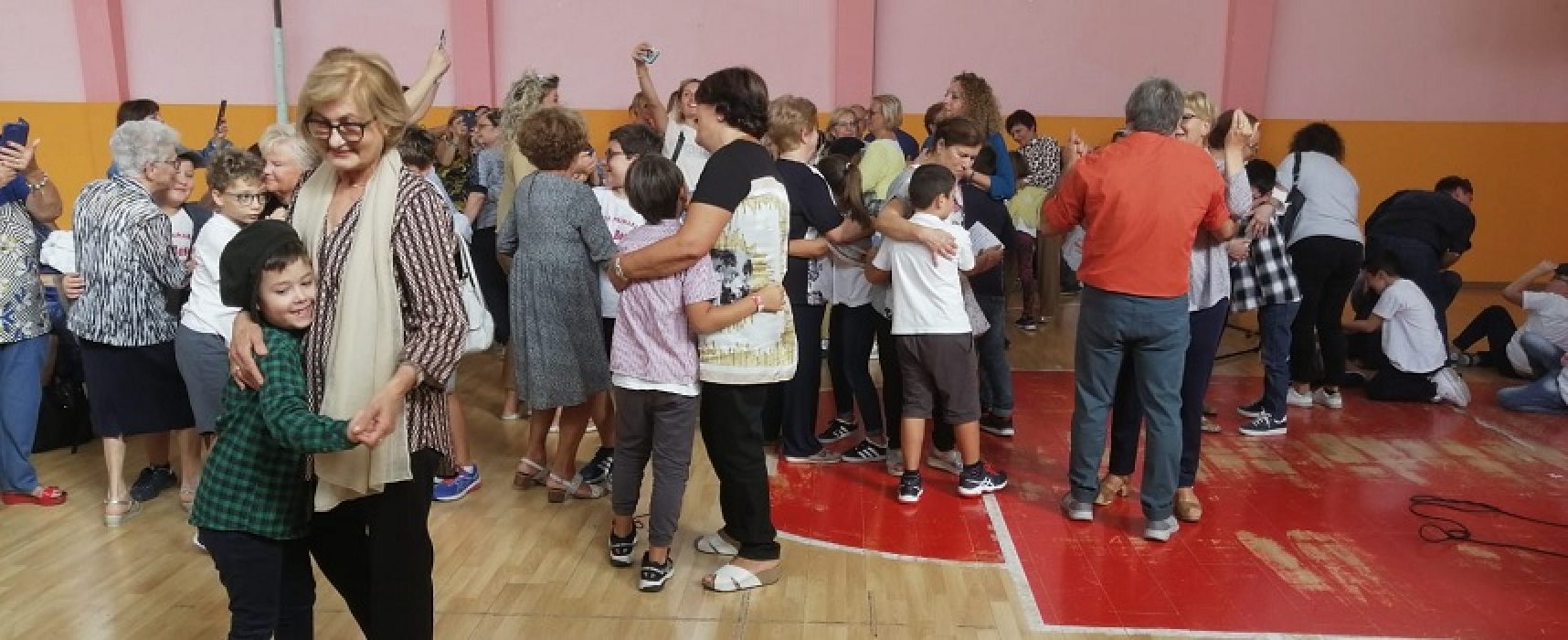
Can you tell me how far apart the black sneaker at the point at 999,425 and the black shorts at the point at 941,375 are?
99 cm

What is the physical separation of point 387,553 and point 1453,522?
149 inches

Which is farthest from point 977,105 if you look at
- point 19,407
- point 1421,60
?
point 1421,60

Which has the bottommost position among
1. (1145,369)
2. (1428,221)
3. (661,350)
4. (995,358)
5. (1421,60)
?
(995,358)

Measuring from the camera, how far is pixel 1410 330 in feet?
18.9

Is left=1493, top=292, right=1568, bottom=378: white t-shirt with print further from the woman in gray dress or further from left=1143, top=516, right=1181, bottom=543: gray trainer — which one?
the woman in gray dress

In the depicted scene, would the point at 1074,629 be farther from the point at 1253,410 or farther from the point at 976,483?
the point at 1253,410

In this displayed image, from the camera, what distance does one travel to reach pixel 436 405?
2.23 m

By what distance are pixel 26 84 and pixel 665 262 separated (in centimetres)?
974

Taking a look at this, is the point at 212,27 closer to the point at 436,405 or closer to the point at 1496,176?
the point at 436,405

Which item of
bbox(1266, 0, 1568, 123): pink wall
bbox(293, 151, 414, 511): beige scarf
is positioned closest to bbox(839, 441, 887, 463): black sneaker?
bbox(293, 151, 414, 511): beige scarf

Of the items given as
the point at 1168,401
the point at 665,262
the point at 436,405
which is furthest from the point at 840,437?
the point at 436,405

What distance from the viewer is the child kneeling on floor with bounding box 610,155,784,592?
10.1 feet

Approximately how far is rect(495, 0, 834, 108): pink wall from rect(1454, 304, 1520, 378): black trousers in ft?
18.1

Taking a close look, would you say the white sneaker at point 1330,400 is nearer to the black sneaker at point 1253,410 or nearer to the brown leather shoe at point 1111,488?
the black sneaker at point 1253,410
